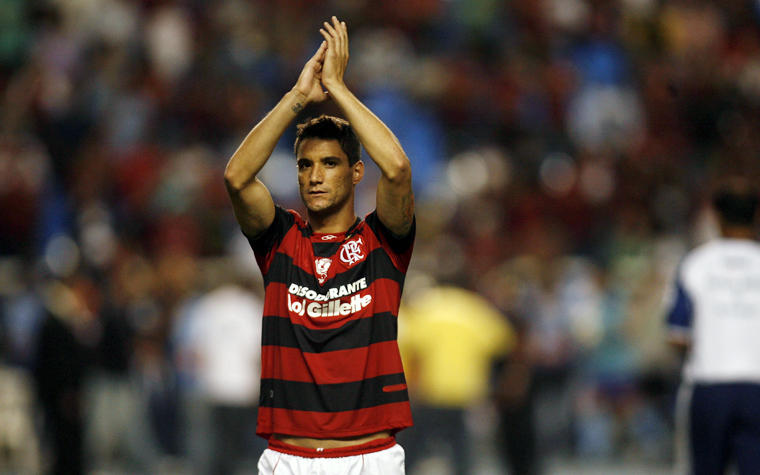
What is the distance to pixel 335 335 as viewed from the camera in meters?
4.12

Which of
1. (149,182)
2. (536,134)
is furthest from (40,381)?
(536,134)

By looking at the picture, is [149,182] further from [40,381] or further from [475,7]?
[475,7]

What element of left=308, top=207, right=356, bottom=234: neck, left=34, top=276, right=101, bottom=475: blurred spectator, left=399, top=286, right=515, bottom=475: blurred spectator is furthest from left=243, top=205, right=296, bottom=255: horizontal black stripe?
left=34, top=276, right=101, bottom=475: blurred spectator

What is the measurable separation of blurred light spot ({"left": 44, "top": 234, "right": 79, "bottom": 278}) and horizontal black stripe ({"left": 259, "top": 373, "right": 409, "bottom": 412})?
7.60m

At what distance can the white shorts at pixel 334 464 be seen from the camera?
160 inches

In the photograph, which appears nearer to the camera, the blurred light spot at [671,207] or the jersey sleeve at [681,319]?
the jersey sleeve at [681,319]

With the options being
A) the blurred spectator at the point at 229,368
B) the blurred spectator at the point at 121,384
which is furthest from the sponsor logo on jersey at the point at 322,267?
the blurred spectator at the point at 121,384

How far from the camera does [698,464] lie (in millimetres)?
5980

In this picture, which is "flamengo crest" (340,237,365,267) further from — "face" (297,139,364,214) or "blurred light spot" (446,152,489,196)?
"blurred light spot" (446,152,489,196)

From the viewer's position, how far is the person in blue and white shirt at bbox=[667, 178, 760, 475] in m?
5.86

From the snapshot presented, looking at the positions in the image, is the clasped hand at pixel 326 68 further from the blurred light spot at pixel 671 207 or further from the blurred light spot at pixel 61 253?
the blurred light spot at pixel 671 207

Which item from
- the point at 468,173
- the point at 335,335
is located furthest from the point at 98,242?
the point at 335,335

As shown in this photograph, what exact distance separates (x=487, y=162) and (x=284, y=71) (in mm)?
3295

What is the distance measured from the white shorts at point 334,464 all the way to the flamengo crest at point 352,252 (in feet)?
2.65
